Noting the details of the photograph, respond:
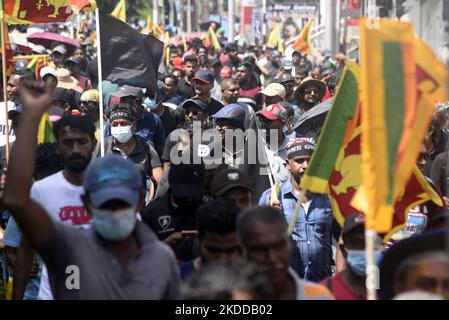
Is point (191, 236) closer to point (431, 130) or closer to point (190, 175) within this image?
point (190, 175)

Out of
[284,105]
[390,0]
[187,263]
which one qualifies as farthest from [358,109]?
[390,0]

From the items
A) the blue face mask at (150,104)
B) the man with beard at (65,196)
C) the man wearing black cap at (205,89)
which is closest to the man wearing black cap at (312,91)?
the man wearing black cap at (205,89)

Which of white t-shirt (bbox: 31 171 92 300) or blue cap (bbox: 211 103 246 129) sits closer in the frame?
white t-shirt (bbox: 31 171 92 300)

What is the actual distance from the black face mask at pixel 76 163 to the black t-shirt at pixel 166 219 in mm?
735

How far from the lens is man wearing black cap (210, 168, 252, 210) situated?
652 cm

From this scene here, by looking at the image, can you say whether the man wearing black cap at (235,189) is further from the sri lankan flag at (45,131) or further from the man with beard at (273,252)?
the sri lankan flag at (45,131)

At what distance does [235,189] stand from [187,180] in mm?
579

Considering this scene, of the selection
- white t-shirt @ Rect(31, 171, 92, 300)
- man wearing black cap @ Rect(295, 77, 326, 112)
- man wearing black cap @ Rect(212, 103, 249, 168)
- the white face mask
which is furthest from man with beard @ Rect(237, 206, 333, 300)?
man wearing black cap @ Rect(295, 77, 326, 112)

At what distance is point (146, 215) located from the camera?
6797 millimetres

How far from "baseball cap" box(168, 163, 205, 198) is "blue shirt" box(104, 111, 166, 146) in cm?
366

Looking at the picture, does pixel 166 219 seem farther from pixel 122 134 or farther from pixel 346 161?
pixel 122 134

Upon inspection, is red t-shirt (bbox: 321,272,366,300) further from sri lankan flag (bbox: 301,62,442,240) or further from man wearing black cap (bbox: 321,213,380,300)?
sri lankan flag (bbox: 301,62,442,240)

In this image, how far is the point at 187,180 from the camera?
7027 mm

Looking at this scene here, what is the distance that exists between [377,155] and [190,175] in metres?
2.60
